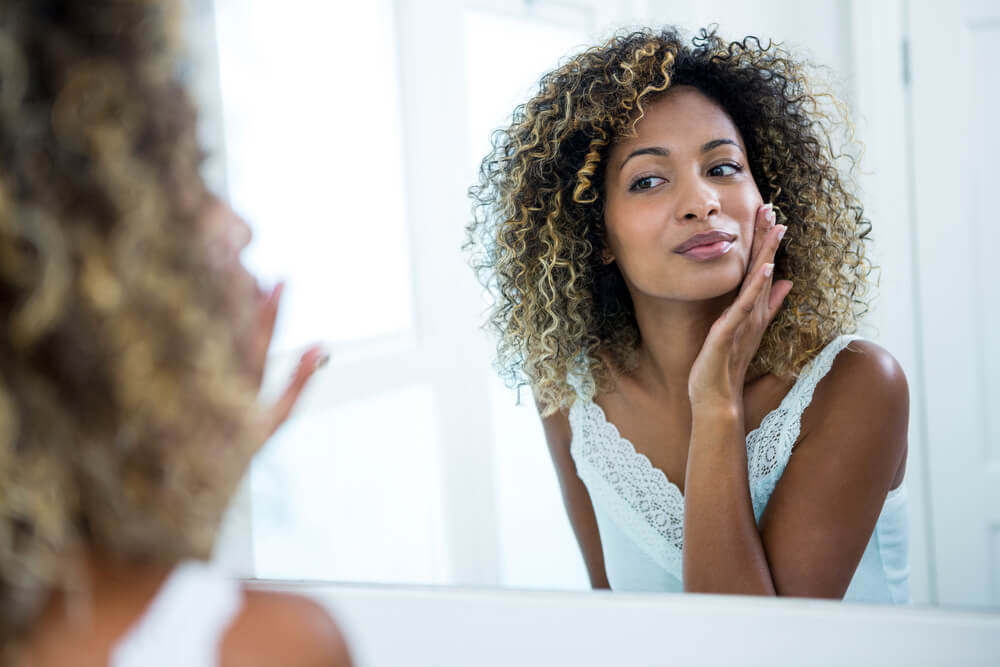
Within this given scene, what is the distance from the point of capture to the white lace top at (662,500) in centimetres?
61

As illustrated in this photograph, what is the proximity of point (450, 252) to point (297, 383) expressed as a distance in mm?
197

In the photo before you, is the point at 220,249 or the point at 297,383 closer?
the point at 220,249

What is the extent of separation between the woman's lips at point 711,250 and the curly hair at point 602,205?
0.16 ft

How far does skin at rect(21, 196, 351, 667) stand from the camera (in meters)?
0.37

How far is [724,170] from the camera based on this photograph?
0.61 meters

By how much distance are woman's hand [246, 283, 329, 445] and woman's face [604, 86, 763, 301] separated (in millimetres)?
323

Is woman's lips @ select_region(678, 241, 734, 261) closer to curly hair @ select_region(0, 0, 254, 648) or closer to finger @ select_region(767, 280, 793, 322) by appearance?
finger @ select_region(767, 280, 793, 322)

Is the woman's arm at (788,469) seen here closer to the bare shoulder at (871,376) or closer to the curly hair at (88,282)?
the bare shoulder at (871,376)

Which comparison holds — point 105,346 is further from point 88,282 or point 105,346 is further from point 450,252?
point 450,252

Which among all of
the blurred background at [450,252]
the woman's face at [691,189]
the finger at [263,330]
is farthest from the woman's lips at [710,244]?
the finger at [263,330]

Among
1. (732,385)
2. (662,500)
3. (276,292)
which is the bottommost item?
(662,500)

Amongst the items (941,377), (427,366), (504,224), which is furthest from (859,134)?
(427,366)

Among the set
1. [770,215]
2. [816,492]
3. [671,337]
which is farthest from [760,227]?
[816,492]

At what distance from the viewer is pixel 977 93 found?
0.59 metres
